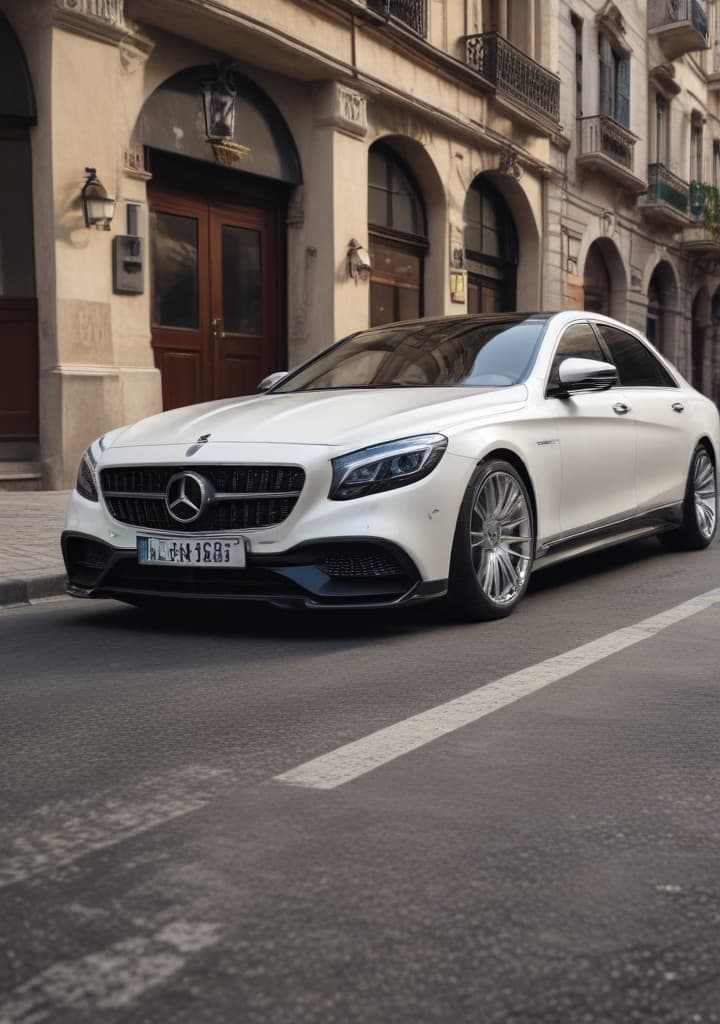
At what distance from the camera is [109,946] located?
2.26 meters

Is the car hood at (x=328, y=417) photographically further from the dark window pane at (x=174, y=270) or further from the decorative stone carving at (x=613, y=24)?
the decorative stone carving at (x=613, y=24)

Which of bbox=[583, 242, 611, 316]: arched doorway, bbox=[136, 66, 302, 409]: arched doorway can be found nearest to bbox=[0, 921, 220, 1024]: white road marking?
bbox=[136, 66, 302, 409]: arched doorway

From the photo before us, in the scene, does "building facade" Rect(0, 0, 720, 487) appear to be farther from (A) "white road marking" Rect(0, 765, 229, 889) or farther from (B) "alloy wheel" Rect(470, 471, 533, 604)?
(A) "white road marking" Rect(0, 765, 229, 889)

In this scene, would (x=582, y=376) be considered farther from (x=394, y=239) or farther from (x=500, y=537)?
(x=394, y=239)

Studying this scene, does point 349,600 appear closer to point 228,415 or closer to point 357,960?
point 228,415

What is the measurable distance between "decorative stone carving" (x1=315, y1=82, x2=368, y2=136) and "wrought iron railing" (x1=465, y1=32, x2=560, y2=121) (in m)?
3.70

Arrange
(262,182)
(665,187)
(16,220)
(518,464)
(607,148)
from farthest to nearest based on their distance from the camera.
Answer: (665,187), (607,148), (262,182), (16,220), (518,464)

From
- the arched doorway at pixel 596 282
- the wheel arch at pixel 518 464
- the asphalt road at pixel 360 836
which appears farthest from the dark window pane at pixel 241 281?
the arched doorway at pixel 596 282

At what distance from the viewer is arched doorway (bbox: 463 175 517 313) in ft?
71.6

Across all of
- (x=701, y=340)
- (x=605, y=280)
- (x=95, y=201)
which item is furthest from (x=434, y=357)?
(x=701, y=340)

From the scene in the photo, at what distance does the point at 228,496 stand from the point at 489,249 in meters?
18.0

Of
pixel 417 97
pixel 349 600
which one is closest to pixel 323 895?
pixel 349 600

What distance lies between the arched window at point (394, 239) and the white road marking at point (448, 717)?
13.6 m

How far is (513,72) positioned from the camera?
21672mm
